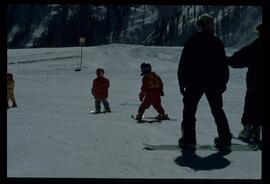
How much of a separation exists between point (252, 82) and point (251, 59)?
42 cm

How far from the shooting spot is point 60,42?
4984 centimetres

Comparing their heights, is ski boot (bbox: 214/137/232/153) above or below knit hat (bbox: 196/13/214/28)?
below

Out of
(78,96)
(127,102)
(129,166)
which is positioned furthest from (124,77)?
(129,166)

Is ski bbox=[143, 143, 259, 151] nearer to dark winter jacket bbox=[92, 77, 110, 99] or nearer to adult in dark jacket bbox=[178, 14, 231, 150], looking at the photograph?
adult in dark jacket bbox=[178, 14, 231, 150]

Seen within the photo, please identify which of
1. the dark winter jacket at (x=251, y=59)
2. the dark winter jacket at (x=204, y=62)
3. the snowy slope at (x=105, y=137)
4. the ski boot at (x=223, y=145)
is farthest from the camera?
the dark winter jacket at (x=251, y=59)

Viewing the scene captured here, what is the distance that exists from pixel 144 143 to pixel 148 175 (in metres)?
1.39

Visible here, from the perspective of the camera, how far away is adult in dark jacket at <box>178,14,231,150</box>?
4730mm

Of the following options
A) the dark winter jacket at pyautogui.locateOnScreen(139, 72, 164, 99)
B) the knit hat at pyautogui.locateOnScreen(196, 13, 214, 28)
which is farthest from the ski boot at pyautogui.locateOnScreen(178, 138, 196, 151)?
the dark winter jacket at pyautogui.locateOnScreen(139, 72, 164, 99)

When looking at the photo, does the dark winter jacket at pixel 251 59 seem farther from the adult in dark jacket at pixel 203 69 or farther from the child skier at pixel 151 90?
the child skier at pixel 151 90

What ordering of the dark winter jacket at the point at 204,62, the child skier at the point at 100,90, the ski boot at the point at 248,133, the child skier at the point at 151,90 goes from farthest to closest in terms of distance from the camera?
the child skier at the point at 100,90
the child skier at the point at 151,90
the ski boot at the point at 248,133
the dark winter jacket at the point at 204,62

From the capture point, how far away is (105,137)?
19.2 feet

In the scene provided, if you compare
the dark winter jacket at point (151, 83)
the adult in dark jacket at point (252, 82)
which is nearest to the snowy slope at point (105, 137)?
the adult in dark jacket at point (252, 82)

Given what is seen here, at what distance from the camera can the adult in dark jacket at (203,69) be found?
15.5 ft

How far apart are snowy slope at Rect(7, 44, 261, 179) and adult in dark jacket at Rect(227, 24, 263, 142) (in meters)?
0.48
